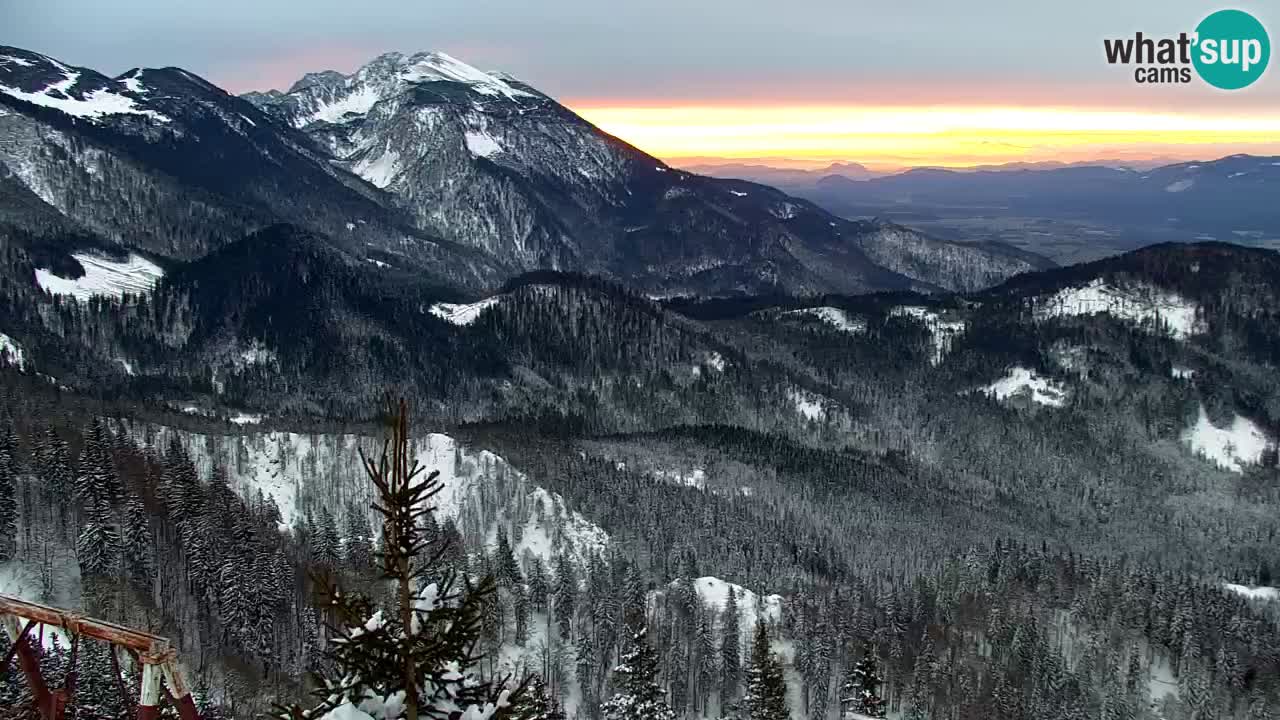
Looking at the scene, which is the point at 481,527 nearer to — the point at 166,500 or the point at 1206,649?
the point at 166,500

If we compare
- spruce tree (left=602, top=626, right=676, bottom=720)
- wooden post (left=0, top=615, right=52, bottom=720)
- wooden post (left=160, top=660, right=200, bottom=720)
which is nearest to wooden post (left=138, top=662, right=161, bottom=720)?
wooden post (left=160, top=660, right=200, bottom=720)

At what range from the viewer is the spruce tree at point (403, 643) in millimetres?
15625

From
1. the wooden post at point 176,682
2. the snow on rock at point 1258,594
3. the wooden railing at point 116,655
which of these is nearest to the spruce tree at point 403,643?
the wooden post at point 176,682

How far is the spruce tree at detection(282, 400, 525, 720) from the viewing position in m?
15.6

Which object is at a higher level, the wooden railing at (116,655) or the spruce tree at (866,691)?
the wooden railing at (116,655)

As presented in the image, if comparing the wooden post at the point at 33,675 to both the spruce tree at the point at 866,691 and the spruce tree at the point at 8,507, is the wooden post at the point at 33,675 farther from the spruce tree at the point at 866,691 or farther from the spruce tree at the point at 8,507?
the spruce tree at the point at 8,507

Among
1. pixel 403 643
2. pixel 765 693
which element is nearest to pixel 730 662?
pixel 765 693

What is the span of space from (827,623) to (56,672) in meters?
113

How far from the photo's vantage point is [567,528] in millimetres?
193875

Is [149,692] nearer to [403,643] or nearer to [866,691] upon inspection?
[403,643]

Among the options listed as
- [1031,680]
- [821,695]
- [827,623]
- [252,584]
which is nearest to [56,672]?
[252,584]

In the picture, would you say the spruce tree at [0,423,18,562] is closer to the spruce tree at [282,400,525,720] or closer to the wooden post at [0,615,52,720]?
the wooden post at [0,615,52,720]

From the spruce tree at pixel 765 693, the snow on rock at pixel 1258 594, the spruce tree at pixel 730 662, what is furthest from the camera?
the snow on rock at pixel 1258 594

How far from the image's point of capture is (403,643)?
1561cm
